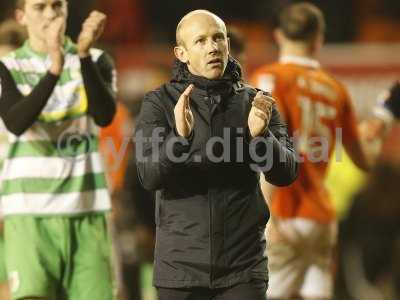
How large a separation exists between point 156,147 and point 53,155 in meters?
1.27

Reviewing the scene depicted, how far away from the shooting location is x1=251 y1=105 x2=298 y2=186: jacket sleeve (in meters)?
5.62

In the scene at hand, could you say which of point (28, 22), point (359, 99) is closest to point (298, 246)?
point (28, 22)

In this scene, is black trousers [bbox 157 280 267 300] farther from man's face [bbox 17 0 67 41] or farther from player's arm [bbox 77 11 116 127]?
man's face [bbox 17 0 67 41]

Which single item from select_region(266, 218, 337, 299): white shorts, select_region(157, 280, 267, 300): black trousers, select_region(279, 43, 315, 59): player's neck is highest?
select_region(279, 43, 315, 59): player's neck

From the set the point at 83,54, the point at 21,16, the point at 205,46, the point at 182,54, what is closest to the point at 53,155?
the point at 83,54

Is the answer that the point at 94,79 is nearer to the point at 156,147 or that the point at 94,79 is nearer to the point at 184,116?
the point at 156,147

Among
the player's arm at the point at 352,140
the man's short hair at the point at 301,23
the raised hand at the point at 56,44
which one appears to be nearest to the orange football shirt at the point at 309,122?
the player's arm at the point at 352,140

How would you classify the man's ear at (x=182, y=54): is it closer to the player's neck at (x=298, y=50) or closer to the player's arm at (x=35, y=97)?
the player's arm at (x=35, y=97)

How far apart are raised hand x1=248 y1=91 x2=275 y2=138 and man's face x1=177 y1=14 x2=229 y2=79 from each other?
0.25 meters

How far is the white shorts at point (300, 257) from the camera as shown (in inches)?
325

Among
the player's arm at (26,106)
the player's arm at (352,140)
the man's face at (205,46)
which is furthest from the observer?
the player's arm at (352,140)

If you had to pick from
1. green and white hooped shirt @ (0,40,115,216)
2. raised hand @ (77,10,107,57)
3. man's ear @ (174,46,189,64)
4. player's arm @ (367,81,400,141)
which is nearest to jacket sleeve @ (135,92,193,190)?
man's ear @ (174,46,189,64)

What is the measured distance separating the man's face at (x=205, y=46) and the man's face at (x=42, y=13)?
1148 mm

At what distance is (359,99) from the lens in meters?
13.1
